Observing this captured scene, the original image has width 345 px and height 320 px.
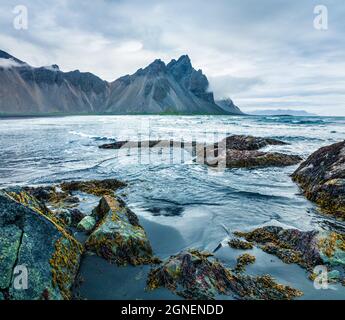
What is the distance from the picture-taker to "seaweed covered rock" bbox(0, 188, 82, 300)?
4320mm

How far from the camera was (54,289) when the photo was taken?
4.52 meters

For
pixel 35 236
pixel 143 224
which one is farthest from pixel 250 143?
pixel 35 236

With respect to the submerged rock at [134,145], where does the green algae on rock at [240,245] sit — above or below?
below

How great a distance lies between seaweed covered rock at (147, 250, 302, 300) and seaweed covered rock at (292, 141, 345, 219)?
4680 millimetres

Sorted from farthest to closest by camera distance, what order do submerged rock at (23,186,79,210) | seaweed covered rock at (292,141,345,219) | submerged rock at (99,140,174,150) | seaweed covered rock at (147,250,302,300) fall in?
submerged rock at (99,140,174,150) < submerged rock at (23,186,79,210) < seaweed covered rock at (292,141,345,219) < seaweed covered rock at (147,250,302,300)

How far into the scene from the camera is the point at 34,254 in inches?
185

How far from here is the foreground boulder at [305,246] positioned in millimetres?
6008

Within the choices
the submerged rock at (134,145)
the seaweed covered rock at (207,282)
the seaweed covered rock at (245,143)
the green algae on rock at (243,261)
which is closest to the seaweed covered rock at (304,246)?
the green algae on rock at (243,261)

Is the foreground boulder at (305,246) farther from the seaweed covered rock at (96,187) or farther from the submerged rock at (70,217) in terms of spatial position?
the seaweed covered rock at (96,187)

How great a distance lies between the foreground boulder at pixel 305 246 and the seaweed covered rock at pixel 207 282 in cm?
106

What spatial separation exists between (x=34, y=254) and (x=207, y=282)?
2.93 m

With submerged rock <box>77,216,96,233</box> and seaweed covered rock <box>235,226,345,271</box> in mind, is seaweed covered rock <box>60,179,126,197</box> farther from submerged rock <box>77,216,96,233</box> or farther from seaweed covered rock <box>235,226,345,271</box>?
seaweed covered rock <box>235,226,345,271</box>

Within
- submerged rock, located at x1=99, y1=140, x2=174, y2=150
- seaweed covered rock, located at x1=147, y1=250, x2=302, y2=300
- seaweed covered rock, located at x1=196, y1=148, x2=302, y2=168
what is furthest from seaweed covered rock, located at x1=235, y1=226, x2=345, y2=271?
submerged rock, located at x1=99, y1=140, x2=174, y2=150
